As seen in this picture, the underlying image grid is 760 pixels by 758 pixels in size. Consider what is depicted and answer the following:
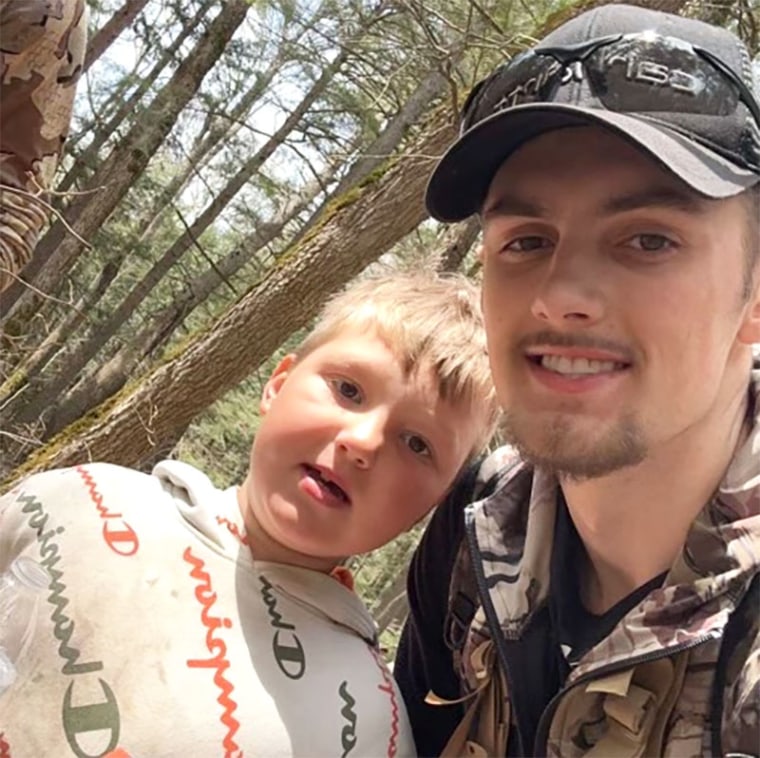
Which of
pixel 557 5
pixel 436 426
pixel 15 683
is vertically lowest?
pixel 15 683

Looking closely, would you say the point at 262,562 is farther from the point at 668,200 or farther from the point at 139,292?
the point at 139,292

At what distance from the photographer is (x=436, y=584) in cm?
170

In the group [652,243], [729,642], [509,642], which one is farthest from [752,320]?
[509,642]

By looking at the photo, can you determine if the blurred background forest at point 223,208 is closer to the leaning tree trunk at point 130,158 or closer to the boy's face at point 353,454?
the leaning tree trunk at point 130,158

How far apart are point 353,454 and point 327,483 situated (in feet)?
0.25

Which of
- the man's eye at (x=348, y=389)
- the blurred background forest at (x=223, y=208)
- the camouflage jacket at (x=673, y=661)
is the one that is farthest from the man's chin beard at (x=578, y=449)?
the blurred background forest at (x=223, y=208)

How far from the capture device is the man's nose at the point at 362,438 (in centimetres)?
155

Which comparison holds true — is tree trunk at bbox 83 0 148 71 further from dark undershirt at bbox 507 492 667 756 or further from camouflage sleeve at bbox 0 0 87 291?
dark undershirt at bbox 507 492 667 756

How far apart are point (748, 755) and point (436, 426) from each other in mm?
729

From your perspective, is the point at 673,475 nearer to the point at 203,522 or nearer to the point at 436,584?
the point at 436,584

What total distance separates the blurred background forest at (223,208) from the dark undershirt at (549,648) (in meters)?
2.07

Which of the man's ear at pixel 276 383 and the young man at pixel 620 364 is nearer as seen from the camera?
the young man at pixel 620 364

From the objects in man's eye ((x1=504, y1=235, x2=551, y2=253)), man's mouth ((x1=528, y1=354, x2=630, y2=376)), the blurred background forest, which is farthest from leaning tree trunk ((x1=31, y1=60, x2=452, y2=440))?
man's mouth ((x1=528, y1=354, x2=630, y2=376))

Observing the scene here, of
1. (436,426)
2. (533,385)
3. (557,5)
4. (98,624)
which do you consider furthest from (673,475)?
(557,5)
